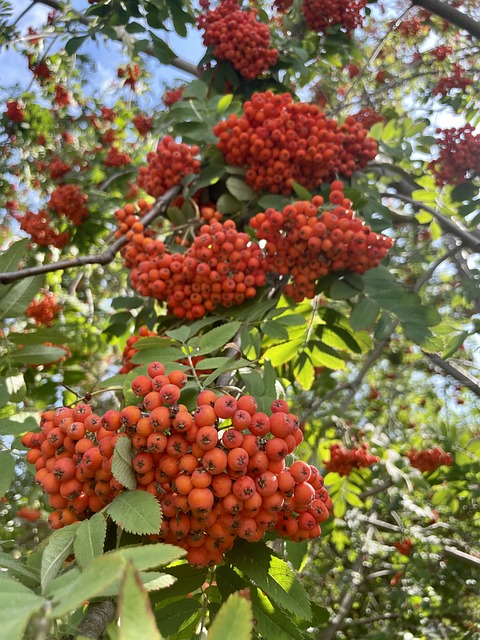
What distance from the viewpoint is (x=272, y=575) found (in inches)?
45.2

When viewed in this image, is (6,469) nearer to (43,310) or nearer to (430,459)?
(43,310)

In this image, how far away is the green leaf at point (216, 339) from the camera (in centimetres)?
151

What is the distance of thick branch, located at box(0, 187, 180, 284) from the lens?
75.6 inches

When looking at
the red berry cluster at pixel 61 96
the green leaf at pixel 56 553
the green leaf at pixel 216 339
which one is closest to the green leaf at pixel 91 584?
the green leaf at pixel 56 553

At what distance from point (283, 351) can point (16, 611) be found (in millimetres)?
1963

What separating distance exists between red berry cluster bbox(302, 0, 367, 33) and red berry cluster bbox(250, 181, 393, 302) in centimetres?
201

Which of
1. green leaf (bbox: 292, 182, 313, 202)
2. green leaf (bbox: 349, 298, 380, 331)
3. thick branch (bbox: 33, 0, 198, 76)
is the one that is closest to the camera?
green leaf (bbox: 349, 298, 380, 331)

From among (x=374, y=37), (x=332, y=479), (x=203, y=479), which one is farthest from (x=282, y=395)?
(x=374, y=37)

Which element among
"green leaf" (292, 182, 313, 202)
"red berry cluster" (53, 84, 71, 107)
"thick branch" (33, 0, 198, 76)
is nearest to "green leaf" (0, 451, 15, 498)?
"green leaf" (292, 182, 313, 202)

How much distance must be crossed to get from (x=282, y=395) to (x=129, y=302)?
1.33 metres

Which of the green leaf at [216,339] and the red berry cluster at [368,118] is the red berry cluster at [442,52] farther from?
the green leaf at [216,339]

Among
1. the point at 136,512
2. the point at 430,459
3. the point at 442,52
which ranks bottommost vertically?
the point at 430,459

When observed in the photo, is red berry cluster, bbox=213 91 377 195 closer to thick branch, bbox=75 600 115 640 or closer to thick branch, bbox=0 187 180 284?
thick branch, bbox=0 187 180 284

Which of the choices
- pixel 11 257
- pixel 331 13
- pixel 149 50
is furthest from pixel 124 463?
pixel 149 50
